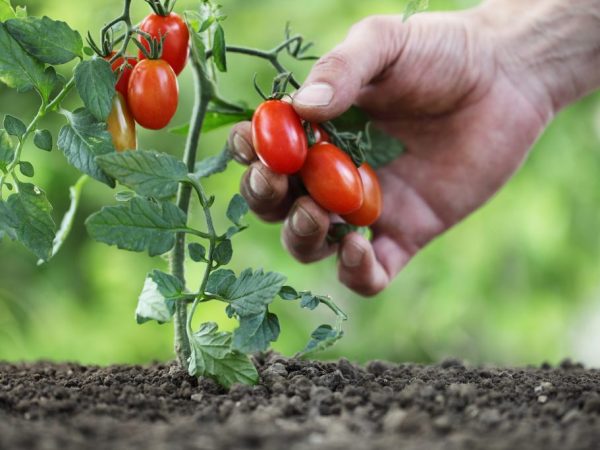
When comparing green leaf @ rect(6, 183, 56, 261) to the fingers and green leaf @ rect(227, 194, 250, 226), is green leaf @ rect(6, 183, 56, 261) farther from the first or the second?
the fingers

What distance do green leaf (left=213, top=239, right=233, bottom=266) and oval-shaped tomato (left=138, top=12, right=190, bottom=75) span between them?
12.9 inches

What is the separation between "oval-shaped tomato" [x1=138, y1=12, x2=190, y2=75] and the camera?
1.23 m

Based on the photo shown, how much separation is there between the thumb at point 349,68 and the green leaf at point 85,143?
1.09 ft

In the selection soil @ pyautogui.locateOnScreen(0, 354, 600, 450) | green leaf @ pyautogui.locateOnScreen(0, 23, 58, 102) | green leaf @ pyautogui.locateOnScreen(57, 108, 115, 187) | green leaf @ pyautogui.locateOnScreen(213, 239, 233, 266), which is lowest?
soil @ pyautogui.locateOnScreen(0, 354, 600, 450)

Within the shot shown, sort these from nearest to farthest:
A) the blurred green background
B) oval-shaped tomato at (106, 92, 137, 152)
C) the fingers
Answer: oval-shaped tomato at (106, 92, 137, 152) < the fingers < the blurred green background

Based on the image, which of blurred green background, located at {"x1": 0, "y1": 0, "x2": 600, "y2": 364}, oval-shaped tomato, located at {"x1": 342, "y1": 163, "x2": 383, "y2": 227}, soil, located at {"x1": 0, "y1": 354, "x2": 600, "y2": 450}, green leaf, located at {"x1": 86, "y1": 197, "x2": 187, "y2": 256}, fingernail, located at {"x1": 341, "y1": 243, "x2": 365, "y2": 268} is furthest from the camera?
blurred green background, located at {"x1": 0, "y1": 0, "x2": 600, "y2": 364}

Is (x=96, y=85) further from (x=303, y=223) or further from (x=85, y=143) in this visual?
(x=303, y=223)

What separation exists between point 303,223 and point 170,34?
460 mm

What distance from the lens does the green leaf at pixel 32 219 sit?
1134mm

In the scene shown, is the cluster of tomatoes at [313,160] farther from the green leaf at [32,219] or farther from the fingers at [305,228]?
the green leaf at [32,219]

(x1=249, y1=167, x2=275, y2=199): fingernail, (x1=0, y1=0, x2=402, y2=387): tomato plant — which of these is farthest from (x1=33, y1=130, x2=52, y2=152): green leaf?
(x1=249, y1=167, x2=275, y2=199): fingernail

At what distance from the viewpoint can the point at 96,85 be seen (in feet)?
3.66

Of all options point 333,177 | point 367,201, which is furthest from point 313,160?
point 367,201

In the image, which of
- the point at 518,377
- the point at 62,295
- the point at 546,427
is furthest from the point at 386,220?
the point at 62,295
